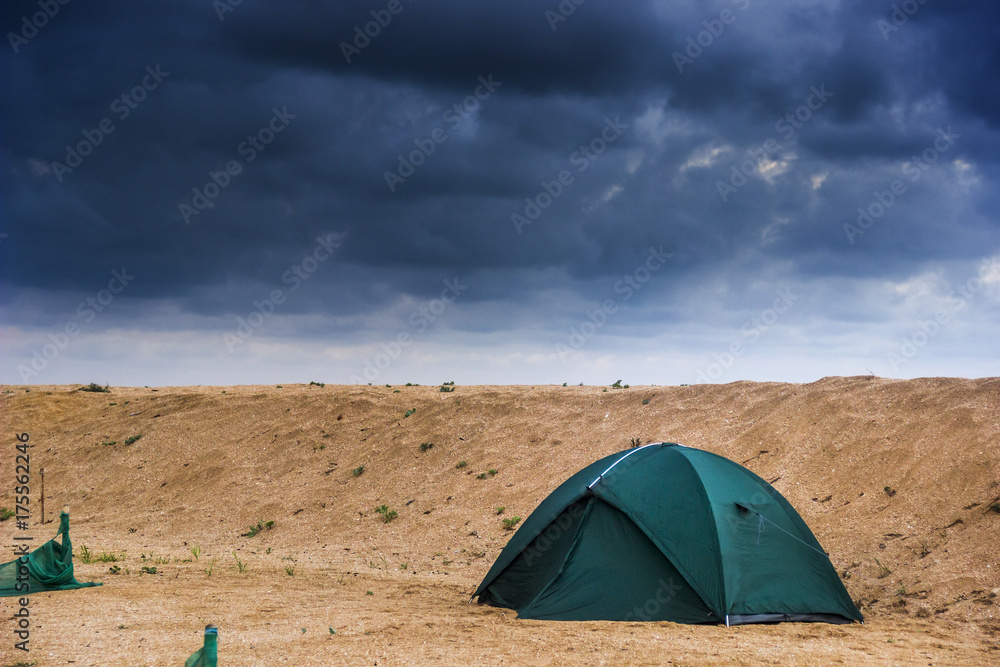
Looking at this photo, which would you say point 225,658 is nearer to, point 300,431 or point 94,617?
point 94,617

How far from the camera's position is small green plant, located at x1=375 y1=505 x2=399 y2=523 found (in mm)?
20202

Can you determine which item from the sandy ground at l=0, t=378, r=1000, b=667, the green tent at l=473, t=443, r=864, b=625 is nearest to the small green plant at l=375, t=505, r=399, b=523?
the sandy ground at l=0, t=378, r=1000, b=667

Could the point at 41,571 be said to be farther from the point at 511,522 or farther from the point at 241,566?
the point at 511,522

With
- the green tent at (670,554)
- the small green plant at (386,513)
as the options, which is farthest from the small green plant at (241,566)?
the green tent at (670,554)

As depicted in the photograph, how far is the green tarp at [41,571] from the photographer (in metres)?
12.9

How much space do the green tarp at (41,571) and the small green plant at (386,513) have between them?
820 centimetres

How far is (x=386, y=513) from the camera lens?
20438mm

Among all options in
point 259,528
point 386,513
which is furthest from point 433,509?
point 259,528

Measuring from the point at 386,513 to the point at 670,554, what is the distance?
1146 cm

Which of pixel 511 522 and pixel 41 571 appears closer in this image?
pixel 41 571

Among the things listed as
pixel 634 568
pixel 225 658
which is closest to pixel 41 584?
pixel 225 658

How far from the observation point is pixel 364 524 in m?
20.2

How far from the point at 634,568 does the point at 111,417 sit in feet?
92.8

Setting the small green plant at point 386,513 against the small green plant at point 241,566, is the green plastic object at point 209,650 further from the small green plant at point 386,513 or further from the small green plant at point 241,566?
the small green plant at point 386,513
